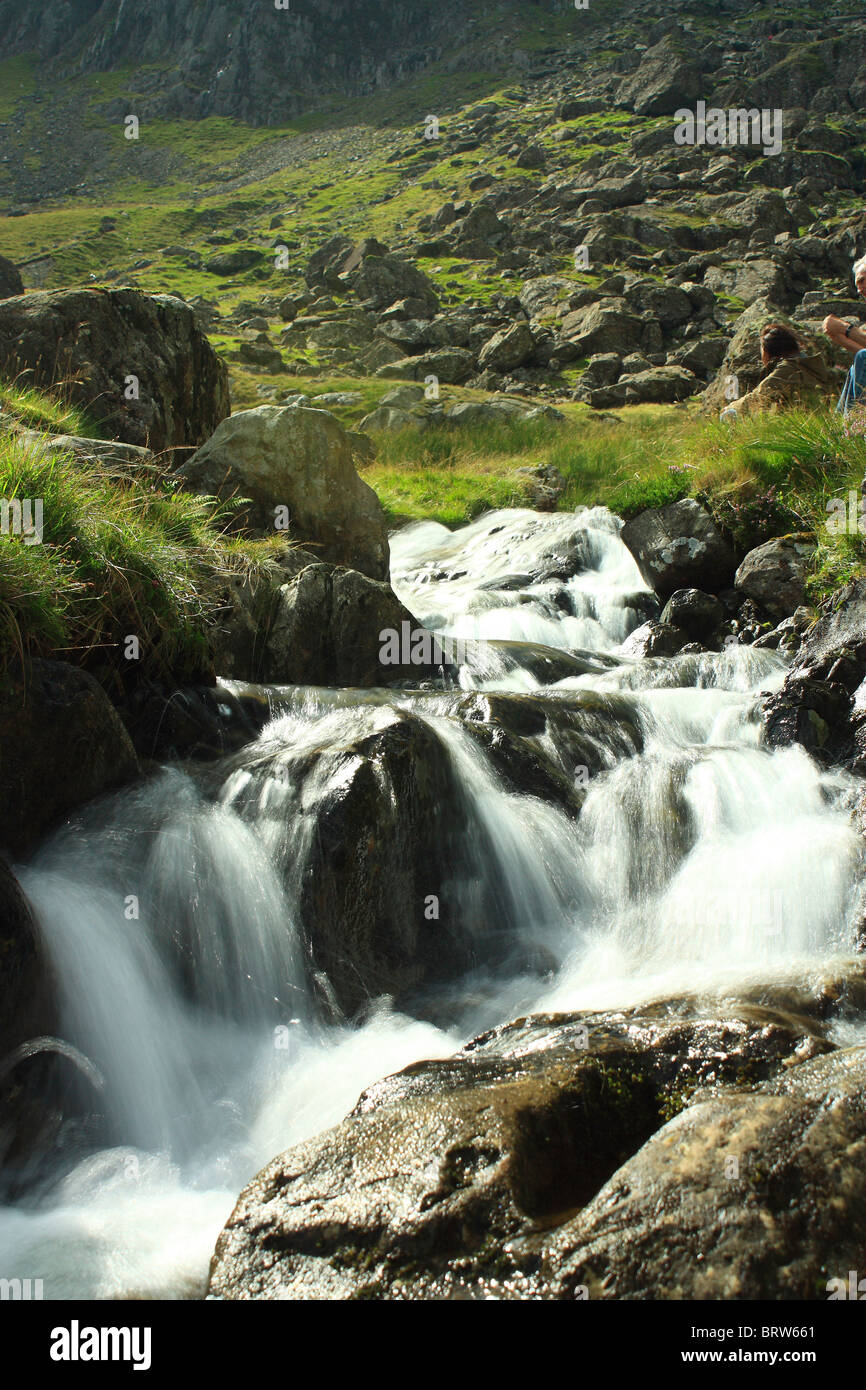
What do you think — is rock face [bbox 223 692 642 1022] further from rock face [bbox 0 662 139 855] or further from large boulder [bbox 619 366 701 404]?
large boulder [bbox 619 366 701 404]

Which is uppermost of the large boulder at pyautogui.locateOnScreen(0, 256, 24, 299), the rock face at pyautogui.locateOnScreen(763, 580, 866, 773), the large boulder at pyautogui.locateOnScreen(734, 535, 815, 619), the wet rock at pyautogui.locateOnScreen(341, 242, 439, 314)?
the wet rock at pyautogui.locateOnScreen(341, 242, 439, 314)

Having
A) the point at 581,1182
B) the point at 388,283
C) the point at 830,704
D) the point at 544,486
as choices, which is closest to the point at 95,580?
the point at 581,1182

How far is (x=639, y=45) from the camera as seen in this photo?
8500 cm

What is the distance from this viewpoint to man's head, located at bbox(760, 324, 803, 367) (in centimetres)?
1366

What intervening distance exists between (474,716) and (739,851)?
217cm

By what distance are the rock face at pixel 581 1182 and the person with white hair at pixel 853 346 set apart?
29.1 ft

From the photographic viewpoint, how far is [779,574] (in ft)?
34.3

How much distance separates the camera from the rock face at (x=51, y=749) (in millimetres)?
5086

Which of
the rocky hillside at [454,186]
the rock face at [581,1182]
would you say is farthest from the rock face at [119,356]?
the rock face at [581,1182]

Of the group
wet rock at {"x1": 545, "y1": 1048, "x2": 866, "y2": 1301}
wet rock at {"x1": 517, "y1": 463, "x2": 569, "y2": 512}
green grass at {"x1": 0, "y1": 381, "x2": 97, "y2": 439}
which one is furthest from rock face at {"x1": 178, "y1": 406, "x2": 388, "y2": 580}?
wet rock at {"x1": 545, "y1": 1048, "x2": 866, "y2": 1301}

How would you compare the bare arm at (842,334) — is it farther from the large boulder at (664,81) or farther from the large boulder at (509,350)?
the large boulder at (664,81)

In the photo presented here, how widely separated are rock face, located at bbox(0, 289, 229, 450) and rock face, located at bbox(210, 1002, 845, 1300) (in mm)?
Result: 9561

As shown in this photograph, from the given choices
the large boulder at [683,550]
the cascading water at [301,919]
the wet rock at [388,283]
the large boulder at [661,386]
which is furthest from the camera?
the wet rock at [388,283]
